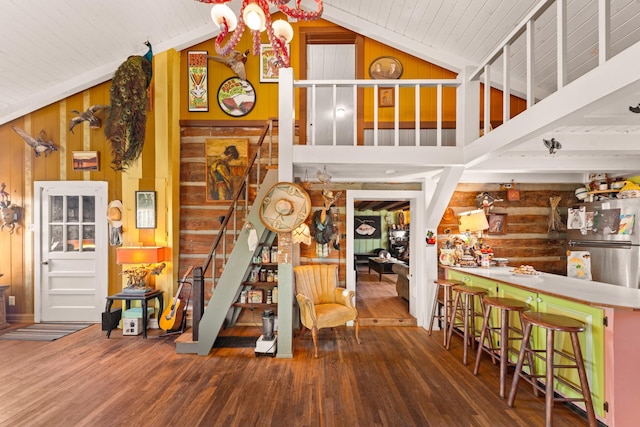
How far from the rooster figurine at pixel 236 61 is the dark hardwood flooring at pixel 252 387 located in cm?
388

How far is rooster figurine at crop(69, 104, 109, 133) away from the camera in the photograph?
4754 mm

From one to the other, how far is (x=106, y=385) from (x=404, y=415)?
2705mm

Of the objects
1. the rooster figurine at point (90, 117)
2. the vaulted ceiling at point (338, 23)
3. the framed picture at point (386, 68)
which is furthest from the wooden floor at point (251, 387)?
the framed picture at point (386, 68)

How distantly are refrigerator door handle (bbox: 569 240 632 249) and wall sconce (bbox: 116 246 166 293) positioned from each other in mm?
5729

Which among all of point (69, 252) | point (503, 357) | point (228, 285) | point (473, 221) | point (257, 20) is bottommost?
point (503, 357)

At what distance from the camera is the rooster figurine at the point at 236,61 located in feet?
15.5

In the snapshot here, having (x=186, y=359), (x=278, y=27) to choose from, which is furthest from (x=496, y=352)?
(x=278, y=27)

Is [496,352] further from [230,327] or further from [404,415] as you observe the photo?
[230,327]

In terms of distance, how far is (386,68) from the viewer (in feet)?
15.6

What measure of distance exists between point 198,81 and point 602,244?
599cm

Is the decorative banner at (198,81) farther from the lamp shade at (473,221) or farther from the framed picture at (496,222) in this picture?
the framed picture at (496,222)

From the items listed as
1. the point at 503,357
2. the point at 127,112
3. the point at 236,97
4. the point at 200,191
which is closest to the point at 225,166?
the point at 200,191

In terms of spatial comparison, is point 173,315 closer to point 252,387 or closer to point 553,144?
point 252,387

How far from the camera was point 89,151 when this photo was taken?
486 centimetres
